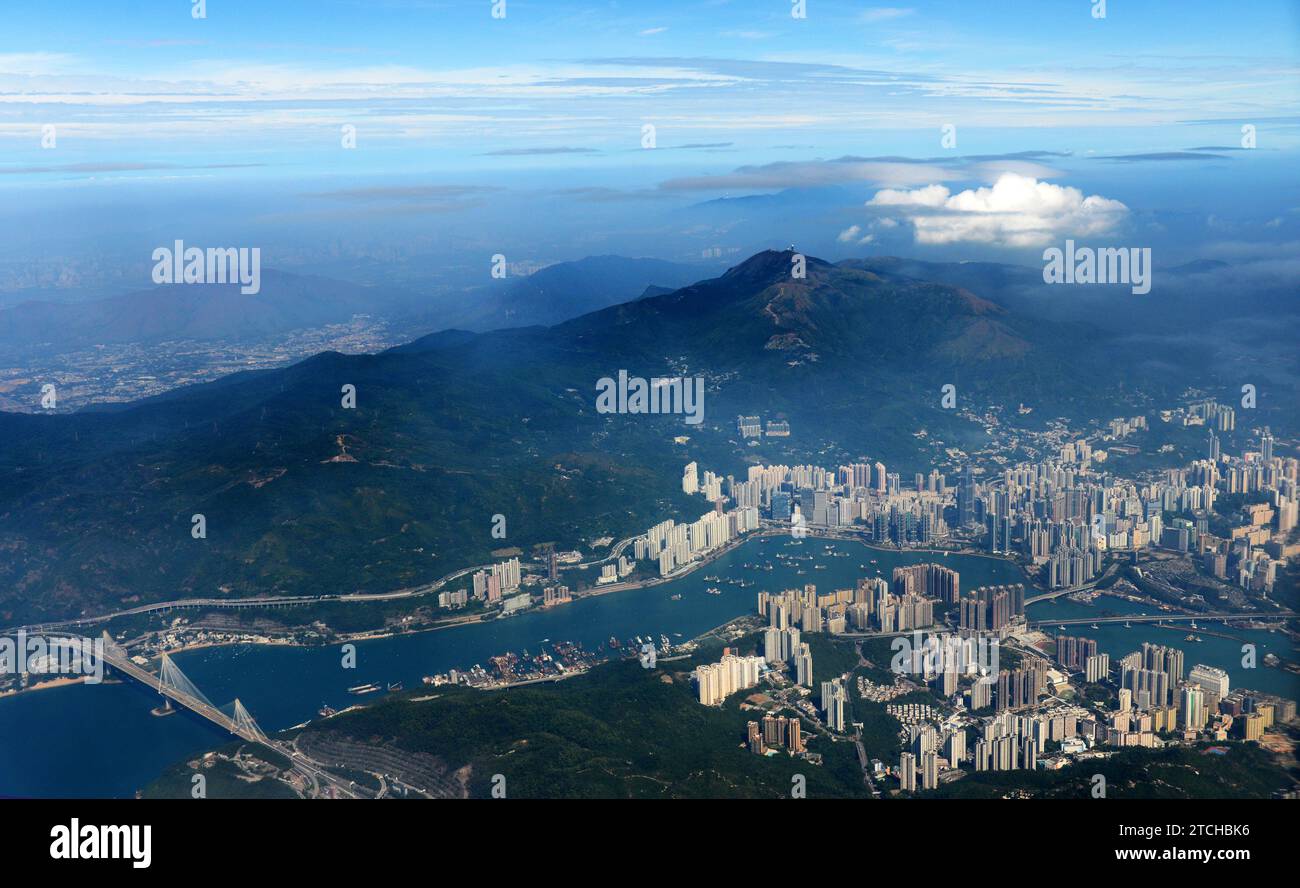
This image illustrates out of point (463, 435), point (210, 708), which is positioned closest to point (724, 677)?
point (210, 708)

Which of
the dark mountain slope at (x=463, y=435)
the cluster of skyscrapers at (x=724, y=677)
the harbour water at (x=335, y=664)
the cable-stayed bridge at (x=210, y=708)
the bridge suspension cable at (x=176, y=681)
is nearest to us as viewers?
the cable-stayed bridge at (x=210, y=708)

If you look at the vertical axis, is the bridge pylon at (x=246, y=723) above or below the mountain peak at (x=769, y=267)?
below

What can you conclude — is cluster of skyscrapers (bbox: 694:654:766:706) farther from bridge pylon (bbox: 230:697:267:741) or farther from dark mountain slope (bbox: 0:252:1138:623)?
dark mountain slope (bbox: 0:252:1138:623)

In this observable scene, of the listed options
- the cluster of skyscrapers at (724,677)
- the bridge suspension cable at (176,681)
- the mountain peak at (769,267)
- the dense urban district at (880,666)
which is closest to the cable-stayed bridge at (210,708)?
the bridge suspension cable at (176,681)

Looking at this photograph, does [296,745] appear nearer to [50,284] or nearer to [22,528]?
[22,528]

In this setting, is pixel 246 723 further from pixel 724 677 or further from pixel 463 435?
pixel 463 435

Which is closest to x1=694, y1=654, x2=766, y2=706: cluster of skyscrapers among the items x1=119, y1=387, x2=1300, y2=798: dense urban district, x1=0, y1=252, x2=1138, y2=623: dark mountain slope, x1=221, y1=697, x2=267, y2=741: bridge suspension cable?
x1=119, y1=387, x2=1300, y2=798: dense urban district

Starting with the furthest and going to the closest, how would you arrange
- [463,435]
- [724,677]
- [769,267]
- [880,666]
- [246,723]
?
1. [769,267]
2. [463,435]
3. [880,666]
4. [724,677]
5. [246,723]

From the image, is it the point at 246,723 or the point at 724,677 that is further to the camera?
the point at 724,677

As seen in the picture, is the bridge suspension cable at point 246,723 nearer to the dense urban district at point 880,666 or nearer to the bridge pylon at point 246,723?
the bridge pylon at point 246,723

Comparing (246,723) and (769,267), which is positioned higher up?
(769,267)
